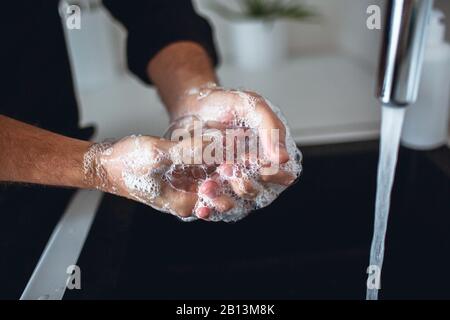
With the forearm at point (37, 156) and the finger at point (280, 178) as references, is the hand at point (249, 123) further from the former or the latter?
the forearm at point (37, 156)

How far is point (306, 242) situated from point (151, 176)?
0.33m

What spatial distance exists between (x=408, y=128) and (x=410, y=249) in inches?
7.6

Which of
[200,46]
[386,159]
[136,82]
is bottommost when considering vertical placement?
[386,159]

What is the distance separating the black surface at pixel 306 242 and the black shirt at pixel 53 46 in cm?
16

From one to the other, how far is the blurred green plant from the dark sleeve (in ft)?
1.11

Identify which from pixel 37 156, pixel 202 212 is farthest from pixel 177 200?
pixel 37 156

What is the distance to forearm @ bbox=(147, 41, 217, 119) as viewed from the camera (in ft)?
2.08

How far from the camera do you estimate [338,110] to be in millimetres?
860

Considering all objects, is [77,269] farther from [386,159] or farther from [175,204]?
[386,159]

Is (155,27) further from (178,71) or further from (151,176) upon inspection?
(151,176)

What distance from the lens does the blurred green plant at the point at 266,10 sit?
1052mm

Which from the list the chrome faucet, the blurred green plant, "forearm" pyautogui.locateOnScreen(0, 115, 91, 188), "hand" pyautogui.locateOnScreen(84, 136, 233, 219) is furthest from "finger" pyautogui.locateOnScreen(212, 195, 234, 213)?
the blurred green plant

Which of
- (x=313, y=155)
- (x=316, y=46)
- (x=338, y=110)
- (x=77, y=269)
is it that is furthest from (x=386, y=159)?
(x=316, y=46)

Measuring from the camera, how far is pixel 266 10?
106 centimetres
